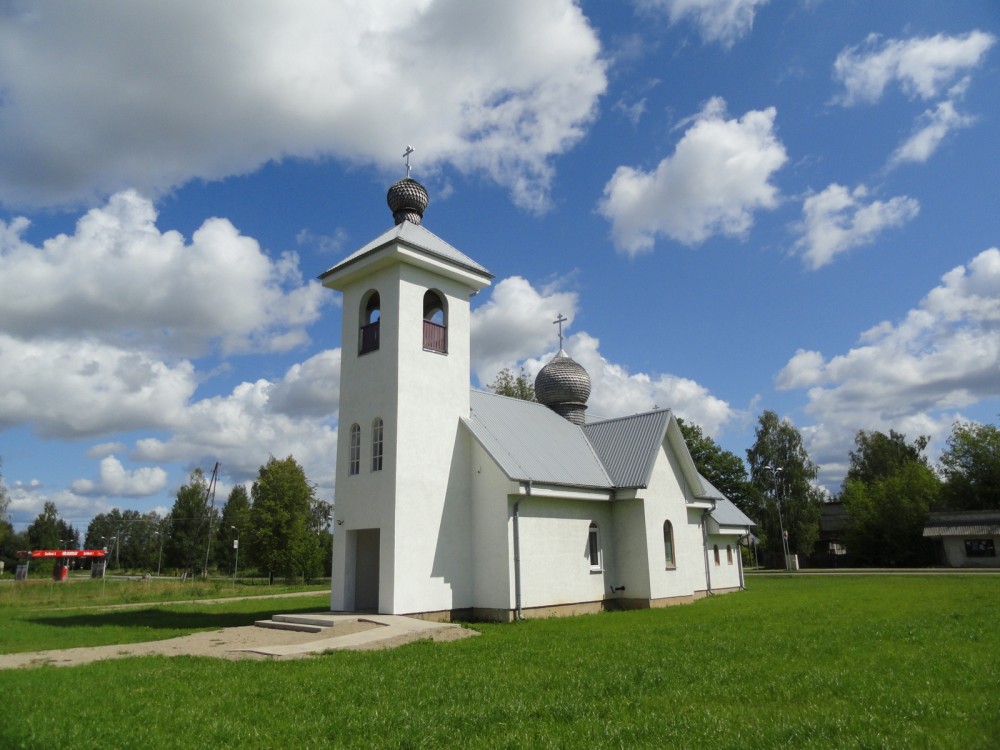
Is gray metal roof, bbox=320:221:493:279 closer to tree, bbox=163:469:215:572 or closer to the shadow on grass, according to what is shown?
the shadow on grass

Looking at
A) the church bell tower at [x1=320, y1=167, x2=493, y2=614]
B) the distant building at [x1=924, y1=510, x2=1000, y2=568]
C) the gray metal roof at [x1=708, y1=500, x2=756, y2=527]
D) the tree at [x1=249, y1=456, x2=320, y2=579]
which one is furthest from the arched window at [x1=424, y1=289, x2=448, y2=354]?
the distant building at [x1=924, y1=510, x2=1000, y2=568]

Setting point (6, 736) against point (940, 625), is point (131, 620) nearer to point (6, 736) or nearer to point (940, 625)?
point (6, 736)

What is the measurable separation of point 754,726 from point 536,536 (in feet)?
38.9

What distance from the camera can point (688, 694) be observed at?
741cm

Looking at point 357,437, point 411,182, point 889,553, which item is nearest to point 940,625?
point 357,437

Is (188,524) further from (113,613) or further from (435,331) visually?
(435,331)

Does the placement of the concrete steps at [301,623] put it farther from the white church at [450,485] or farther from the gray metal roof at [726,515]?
the gray metal roof at [726,515]

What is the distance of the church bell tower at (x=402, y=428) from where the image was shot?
16.5 metres

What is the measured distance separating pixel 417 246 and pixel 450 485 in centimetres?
644

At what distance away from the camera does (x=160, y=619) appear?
18.9 metres

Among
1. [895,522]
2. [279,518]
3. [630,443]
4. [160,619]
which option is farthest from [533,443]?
[895,522]

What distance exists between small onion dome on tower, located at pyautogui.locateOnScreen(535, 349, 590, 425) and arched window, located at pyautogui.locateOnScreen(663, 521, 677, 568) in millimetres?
5477

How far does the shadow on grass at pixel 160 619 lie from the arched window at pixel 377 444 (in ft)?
17.2

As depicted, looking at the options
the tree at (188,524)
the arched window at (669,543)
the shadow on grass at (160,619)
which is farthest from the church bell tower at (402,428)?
the tree at (188,524)
